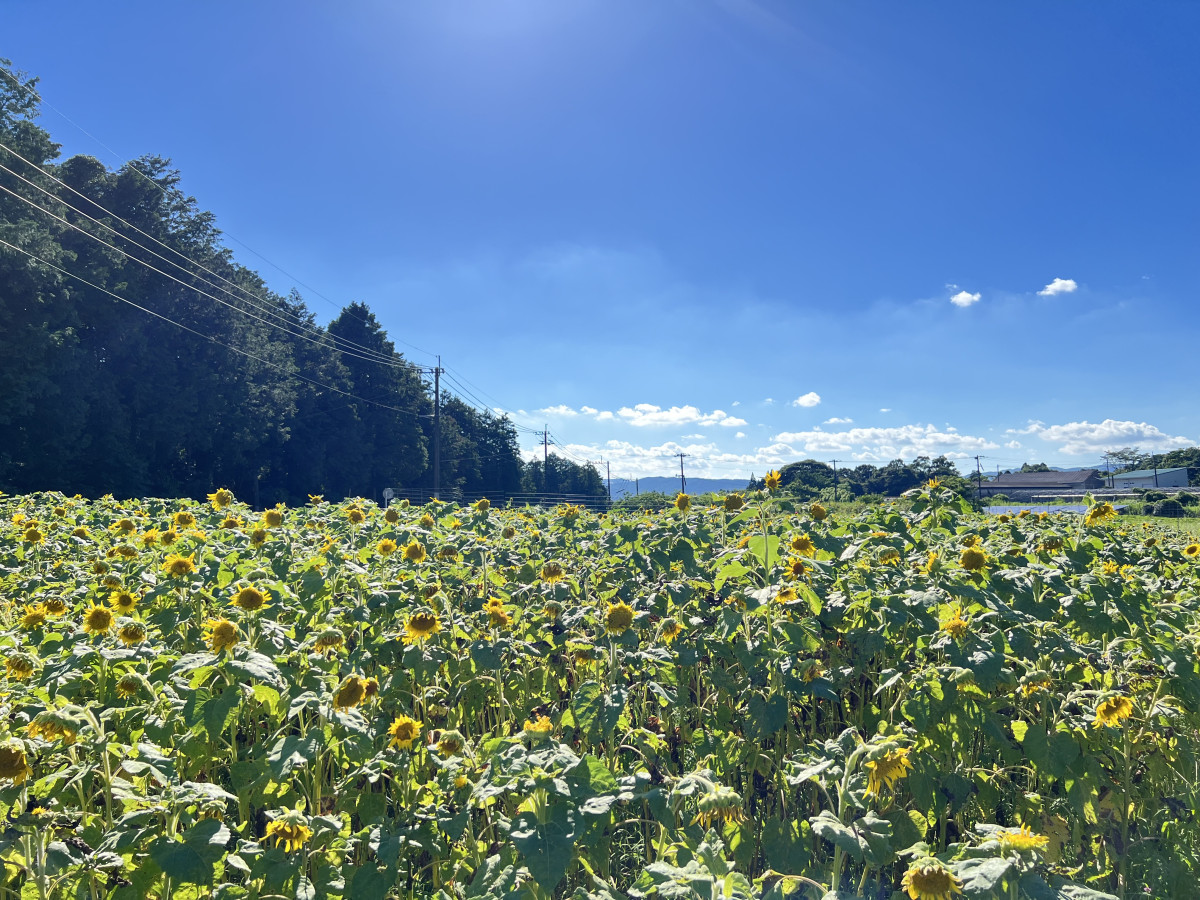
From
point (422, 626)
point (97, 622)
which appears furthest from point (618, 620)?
point (97, 622)

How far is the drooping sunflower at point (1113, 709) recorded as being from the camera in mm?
2113

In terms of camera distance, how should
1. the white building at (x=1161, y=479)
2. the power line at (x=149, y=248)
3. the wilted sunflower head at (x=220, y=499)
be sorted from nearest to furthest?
the wilted sunflower head at (x=220, y=499), the power line at (x=149, y=248), the white building at (x=1161, y=479)

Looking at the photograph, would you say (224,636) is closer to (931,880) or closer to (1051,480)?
(931,880)

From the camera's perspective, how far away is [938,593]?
2350 mm

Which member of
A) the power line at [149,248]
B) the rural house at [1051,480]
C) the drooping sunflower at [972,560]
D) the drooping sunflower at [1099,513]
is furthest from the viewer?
the rural house at [1051,480]

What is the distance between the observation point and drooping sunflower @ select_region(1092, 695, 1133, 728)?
6.93 feet

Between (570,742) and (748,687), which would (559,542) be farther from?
(748,687)

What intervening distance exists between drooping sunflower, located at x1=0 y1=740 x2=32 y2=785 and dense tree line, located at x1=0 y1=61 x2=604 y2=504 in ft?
79.4

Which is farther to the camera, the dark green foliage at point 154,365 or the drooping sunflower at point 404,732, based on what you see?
the dark green foliage at point 154,365

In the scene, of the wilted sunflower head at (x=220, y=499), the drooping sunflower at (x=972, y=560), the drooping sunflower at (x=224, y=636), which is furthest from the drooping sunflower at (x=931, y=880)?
the wilted sunflower head at (x=220, y=499)

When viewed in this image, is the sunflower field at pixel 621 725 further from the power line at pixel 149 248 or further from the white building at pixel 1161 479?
the white building at pixel 1161 479

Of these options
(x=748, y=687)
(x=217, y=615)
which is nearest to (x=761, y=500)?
(x=748, y=687)

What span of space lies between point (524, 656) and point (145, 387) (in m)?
31.1

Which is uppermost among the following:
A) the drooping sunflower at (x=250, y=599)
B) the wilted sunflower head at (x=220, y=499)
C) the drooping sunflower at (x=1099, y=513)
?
the wilted sunflower head at (x=220, y=499)
